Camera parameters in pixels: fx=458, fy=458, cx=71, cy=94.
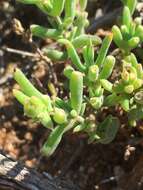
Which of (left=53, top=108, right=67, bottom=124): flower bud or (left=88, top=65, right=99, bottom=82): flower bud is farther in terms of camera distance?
(left=88, top=65, right=99, bottom=82): flower bud

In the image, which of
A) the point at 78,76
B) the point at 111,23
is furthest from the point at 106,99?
the point at 111,23

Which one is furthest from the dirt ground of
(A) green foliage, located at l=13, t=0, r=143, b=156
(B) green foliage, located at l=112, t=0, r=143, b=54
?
(B) green foliage, located at l=112, t=0, r=143, b=54

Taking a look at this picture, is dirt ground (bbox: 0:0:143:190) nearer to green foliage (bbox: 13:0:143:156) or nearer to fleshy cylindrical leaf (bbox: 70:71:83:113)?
green foliage (bbox: 13:0:143:156)

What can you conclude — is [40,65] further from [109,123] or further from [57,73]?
[109,123]

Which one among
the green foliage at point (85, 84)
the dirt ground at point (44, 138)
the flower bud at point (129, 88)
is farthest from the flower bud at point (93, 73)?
the dirt ground at point (44, 138)

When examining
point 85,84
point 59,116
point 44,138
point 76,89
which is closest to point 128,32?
point 85,84

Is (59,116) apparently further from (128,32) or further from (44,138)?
(44,138)

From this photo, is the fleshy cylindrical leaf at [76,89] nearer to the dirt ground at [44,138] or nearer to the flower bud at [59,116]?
the flower bud at [59,116]
